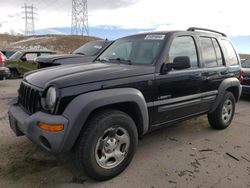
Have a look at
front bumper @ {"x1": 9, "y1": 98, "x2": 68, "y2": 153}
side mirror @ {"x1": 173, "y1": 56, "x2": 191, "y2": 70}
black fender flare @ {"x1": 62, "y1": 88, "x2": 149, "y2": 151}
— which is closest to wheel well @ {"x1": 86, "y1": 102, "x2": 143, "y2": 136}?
black fender flare @ {"x1": 62, "y1": 88, "x2": 149, "y2": 151}

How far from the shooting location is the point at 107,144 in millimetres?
3092

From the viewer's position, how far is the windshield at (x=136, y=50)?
12.3ft

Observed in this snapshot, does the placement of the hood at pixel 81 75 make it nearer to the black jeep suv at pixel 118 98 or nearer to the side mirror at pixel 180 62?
the black jeep suv at pixel 118 98

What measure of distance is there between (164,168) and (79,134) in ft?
4.26

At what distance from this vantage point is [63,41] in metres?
47.0

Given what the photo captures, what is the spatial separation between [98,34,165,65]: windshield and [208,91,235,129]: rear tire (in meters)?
1.91

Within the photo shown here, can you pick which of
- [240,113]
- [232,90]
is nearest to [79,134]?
[232,90]

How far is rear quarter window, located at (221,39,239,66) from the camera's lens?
4.97 m

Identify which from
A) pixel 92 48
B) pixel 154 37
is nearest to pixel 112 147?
pixel 154 37

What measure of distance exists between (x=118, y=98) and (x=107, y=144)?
0.58m

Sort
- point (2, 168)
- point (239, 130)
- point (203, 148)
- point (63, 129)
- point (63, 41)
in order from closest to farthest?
point (63, 129) → point (2, 168) → point (203, 148) → point (239, 130) → point (63, 41)

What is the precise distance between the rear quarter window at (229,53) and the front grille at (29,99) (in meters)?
3.62

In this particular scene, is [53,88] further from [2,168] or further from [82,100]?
[2,168]

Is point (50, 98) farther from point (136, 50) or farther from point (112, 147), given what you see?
point (136, 50)
